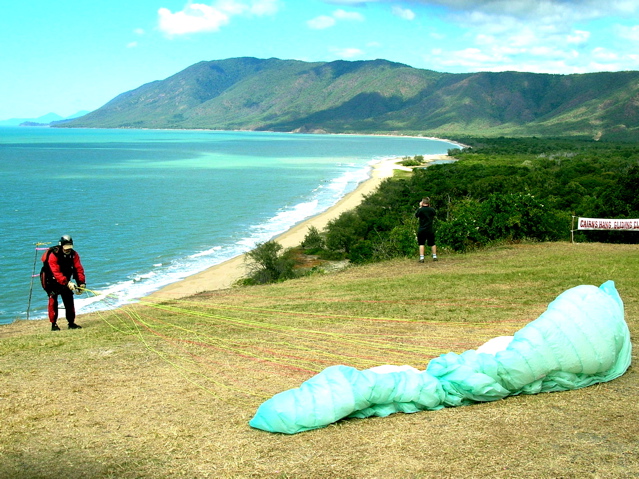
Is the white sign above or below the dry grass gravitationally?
above

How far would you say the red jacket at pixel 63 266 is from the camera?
412 inches

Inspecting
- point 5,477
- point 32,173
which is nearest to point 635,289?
point 5,477

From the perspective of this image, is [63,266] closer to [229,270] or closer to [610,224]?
[610,224]

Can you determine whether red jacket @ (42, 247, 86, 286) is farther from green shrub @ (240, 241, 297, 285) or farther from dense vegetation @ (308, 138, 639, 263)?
green shrub @ (240, 241, 297, 285)

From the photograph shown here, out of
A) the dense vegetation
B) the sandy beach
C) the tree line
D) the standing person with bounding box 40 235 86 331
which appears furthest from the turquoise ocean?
the dense vegetation

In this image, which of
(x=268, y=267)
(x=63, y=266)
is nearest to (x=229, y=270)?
(x=268, y=267)

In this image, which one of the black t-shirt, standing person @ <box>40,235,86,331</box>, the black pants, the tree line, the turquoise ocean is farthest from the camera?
the turquoise ocean

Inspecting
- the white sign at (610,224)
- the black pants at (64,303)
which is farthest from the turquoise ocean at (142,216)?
the white sign at (610,224)

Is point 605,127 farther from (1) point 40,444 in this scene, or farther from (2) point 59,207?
(1) point 40,444

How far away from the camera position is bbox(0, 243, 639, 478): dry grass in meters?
5.14

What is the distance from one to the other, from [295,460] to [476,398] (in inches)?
86.3

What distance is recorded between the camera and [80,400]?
271 inches

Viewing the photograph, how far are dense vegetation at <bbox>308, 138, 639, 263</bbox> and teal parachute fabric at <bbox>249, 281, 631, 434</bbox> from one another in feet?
36.1

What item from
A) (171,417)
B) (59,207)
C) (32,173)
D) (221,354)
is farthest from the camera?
(32,173)
